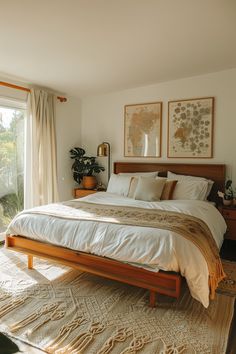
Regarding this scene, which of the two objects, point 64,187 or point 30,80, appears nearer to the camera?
point 30,80

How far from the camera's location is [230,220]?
3367 mm

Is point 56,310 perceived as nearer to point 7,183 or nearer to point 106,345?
point 106,345

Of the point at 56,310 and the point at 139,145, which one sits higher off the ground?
the point at 139,145

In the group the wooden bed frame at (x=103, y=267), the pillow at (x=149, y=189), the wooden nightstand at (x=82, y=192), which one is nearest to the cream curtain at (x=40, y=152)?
the wooden nightstand at (x=82, y=192)

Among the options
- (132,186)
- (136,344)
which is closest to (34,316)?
(136,344)

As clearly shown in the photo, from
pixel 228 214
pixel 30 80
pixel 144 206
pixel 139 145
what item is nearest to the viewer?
pixel 144 206

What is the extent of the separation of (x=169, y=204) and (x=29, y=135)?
7.73ft

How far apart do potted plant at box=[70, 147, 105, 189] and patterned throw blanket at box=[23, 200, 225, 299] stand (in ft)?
5.41

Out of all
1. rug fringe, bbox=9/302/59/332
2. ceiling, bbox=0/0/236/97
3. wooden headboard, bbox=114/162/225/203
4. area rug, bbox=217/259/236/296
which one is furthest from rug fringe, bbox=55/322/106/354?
wooden headboard, bbox=114/162/225/203

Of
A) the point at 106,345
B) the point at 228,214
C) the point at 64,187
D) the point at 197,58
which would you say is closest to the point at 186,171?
the point at 228,214

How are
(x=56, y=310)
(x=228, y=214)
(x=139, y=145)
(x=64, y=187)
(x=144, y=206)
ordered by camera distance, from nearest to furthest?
(x=56, y=310) → (x=144, y=206) → (x=228, y=214) → (x=139, y=145) → (x=64, y=187)

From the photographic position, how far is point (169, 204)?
3129mm

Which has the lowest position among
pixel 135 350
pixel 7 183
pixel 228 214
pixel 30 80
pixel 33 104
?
pixel 135 350

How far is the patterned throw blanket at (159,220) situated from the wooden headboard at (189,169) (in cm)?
135
